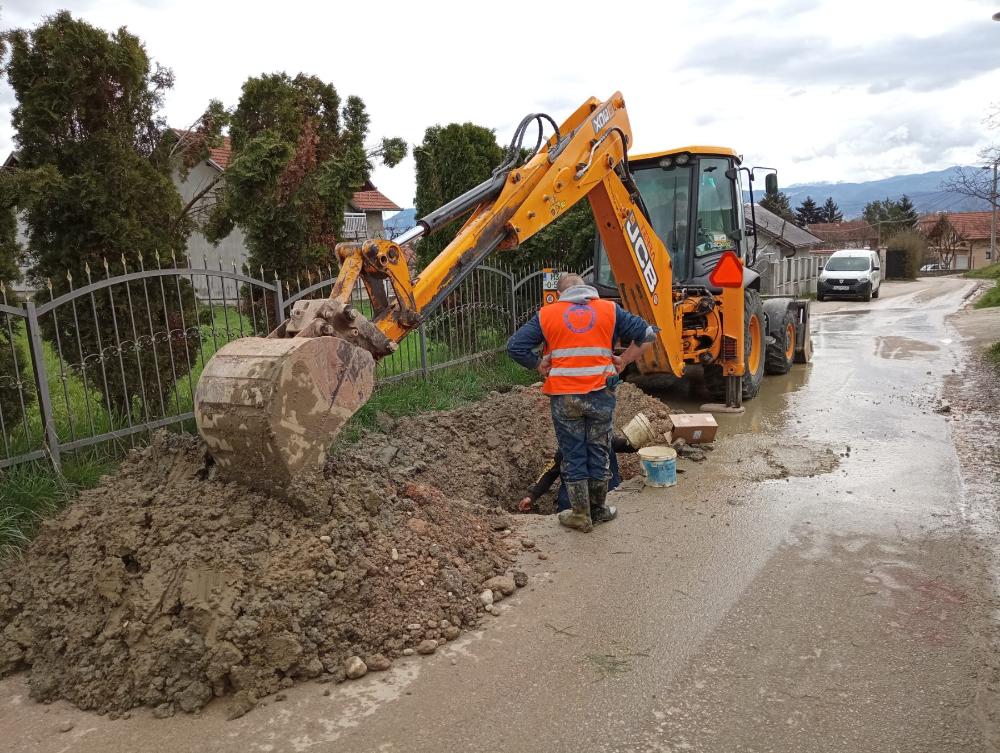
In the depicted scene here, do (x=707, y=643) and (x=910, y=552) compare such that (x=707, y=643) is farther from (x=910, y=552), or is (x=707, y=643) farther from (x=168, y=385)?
(x=168, y=385)

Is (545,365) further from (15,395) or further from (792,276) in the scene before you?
(792,276)

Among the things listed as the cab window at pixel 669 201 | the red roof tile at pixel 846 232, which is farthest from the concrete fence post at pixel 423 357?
the red roof tile at pixel 846 232

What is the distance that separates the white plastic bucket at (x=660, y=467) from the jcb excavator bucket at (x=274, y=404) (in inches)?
107

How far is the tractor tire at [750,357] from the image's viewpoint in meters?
8.71

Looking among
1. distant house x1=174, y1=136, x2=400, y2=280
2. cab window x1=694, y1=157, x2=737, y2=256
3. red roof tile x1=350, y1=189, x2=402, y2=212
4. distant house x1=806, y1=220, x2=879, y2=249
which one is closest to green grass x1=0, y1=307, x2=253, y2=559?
cab window x1=694, y1=157, x2=737, y2=256

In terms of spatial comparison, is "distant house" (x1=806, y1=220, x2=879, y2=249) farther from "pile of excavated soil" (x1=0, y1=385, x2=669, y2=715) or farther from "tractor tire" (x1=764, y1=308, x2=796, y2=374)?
"pile of excavated soil" (x1=0, y1=385, x2=669, y2=715)

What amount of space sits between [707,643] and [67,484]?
13.1 ft

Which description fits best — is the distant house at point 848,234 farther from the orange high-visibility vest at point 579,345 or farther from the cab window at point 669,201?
the orange high-visibility vest at point 579,345

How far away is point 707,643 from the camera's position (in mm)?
3514

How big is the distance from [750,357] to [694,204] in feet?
7.15

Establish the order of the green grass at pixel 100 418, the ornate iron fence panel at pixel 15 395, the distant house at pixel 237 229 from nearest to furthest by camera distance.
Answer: the green grass at pixel 100 418
the ornate iron fence panel at pixel 15 395
the distant house at pixel 237 229

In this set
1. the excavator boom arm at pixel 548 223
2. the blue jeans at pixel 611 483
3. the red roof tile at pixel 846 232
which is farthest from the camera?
the red roof tile at pixel 846 232

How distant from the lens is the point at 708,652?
3.44m

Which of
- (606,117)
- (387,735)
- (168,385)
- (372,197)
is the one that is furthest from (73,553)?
(372,197)
